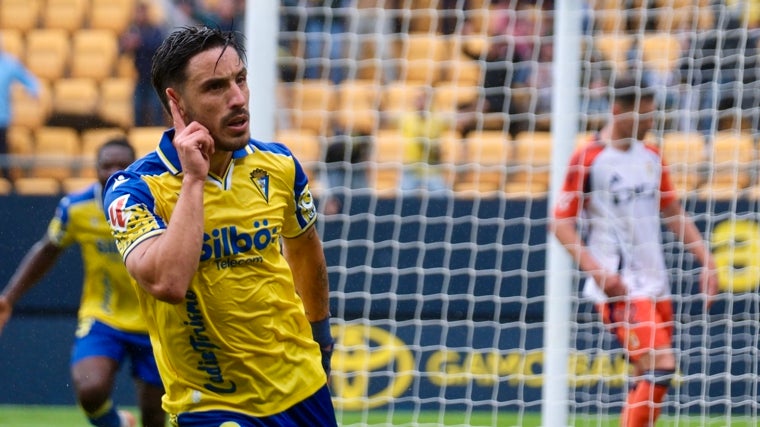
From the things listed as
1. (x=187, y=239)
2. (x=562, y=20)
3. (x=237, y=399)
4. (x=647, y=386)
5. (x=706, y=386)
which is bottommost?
(x=706, y=386)

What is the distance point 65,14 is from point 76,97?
1.30 meters

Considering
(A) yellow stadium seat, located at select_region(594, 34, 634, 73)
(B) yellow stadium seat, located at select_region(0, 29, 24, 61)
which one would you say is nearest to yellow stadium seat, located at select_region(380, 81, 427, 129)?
(A) yellow stadium seat, located at select_region(594, 34, 634, 73)

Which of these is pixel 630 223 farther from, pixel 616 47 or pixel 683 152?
pixel 616 47

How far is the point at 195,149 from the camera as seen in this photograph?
3.39 metres

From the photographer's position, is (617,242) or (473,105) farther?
(473,105)

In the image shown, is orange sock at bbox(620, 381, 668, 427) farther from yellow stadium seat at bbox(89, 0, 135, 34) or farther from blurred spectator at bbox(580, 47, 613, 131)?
yellow stadium seat at bbox(89, 0, 135, 34)

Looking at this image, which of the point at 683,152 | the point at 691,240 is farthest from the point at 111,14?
the point at 691,240

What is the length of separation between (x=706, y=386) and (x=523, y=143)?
225 cm

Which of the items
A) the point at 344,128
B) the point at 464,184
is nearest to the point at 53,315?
the point at 344,128

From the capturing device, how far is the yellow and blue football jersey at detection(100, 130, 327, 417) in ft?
11.8

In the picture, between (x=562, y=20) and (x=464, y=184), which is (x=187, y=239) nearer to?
(x=562, y=20)

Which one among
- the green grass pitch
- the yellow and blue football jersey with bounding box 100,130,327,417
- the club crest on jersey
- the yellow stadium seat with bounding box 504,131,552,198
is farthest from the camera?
the yellow stadium seat with bounding box 504,131,552,198

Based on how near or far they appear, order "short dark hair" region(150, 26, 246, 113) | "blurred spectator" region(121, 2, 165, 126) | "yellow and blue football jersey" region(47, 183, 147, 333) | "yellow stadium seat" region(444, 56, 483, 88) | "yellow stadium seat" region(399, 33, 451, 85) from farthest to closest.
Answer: "blurred spectator" region(121, 2, 165, 126) < "yellow stadium seat" region(444, 56, 483, 88) < "yellow stadium seat" region(399, 33, 451, 85) < "yellow and blue football jersey" region(47, 183, 147, 333) < "short dark hair" region(150, 26, 246, 113)

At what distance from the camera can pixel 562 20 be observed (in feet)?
22.4
